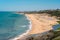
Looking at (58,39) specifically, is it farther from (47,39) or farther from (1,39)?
(1,39)

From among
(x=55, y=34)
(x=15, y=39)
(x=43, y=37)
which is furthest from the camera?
(x=15, y=39)

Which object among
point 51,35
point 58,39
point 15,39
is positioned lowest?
point 58,39

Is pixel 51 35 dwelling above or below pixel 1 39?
below

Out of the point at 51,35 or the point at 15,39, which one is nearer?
the point at 51,35

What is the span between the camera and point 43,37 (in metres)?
25.3

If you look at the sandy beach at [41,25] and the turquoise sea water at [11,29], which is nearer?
the turquoise sea water at [11,29]

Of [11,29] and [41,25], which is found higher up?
[41,25]

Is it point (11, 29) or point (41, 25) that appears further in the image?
point (41, 25)

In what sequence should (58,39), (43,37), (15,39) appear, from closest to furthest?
(58,39)
(43,37)
(15,39)

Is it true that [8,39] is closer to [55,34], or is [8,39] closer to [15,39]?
[15,39]

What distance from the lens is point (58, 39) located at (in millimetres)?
23766

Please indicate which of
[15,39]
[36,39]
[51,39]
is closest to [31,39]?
[36,39]

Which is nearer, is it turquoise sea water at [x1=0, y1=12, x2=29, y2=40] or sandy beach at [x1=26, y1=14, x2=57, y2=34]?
turquoise sea water at [x1=0, y1=12, x2=29, y2=40]

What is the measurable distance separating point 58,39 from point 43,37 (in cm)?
247
